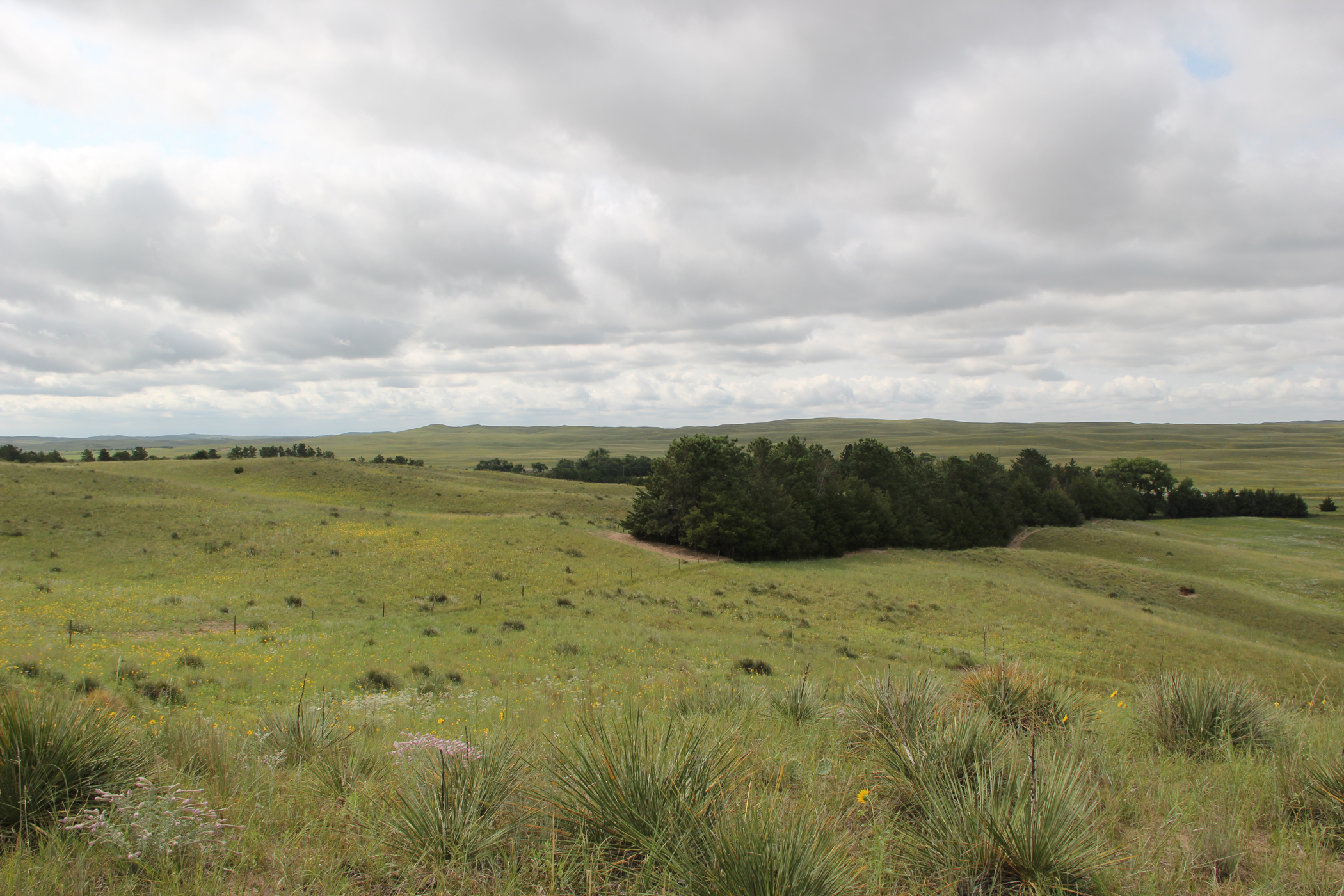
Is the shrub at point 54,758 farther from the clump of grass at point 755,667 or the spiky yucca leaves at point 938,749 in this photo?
the clump of grass at point 755,667

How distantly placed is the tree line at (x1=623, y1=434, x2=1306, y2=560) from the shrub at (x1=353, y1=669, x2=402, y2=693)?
34.7m

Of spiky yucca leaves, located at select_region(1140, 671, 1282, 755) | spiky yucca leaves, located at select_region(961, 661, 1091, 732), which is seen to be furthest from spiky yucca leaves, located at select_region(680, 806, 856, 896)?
spiky yucca leaves, located at select_region(1140, 671, 1282, 755)

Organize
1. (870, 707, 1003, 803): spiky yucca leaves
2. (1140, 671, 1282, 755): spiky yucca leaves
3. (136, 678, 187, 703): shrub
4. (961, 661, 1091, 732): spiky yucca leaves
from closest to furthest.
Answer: (870, 707, 1003, 803): spiky yucca leaves, (1140, 671, 1282, 755): spiky yucca leaves, (961, 661, 1091, 732): spiky yucca leaves, (136, 678, 187, 703): shrub

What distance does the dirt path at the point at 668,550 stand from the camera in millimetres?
46031

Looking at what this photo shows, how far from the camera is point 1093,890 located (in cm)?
319

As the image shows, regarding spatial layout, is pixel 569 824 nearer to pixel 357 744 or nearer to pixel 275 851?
pixel 275 851

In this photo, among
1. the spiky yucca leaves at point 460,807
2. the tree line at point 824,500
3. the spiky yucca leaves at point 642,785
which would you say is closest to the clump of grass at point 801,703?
the spiky yucca leaves at point 642,785

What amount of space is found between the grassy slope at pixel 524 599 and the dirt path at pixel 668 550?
1724mm

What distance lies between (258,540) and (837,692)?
111 feet

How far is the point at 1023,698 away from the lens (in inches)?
256

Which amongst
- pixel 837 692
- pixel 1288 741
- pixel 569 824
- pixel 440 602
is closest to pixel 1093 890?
pixel 569 824

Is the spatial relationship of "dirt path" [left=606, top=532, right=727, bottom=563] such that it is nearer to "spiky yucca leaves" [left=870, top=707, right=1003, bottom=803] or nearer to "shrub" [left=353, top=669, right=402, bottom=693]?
"shrub" [left=353, top=669, right=402, bottom=693]

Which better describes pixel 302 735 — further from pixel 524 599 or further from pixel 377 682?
pixel 524 599

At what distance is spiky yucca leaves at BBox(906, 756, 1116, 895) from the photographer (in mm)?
3199
